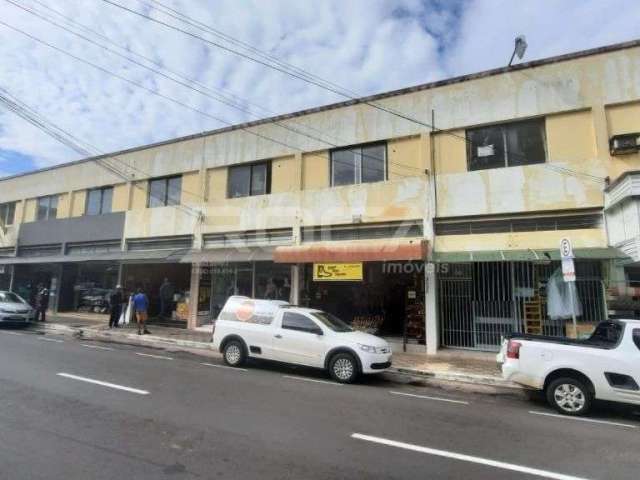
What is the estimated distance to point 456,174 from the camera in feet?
45.3

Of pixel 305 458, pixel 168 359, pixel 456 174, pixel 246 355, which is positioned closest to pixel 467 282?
pixel 456 174

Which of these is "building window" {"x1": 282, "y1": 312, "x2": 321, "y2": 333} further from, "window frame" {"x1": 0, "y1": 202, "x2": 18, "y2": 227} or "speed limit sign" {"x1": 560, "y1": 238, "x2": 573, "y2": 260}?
"window frame" {"x1": 0, "y1": 202, "x2": 18, "y2": 227}

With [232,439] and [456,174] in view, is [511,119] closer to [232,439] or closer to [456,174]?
[456,174]

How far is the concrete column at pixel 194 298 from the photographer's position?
18031 mm

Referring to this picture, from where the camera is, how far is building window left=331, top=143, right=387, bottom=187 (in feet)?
50.0

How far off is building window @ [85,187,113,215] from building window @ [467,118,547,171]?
17.4 meters

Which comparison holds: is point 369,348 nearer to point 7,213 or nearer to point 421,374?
point 421,374

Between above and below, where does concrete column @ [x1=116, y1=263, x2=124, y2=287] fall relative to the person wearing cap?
above

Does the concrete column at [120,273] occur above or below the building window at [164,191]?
below

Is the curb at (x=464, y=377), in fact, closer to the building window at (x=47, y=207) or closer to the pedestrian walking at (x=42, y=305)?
Answer: the pedestrian walking at (x=42, y=305)

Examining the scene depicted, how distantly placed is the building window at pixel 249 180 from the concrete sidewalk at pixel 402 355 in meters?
5.84

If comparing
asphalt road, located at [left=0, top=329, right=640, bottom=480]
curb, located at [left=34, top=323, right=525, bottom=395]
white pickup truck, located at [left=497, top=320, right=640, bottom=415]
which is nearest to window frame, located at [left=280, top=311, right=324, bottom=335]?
asphalt road, located at [left=0, top=329, right=640, bottom=480]

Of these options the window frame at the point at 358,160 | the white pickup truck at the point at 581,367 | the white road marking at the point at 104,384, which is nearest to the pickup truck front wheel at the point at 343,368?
the white pickup truck at the point at 581,367

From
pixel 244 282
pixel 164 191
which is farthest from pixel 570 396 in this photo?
pixel 164 191
